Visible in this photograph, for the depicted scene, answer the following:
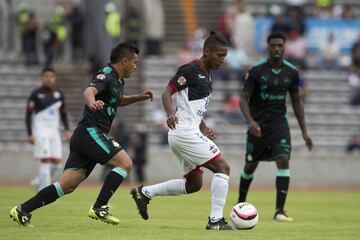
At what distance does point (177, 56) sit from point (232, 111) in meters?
3.49

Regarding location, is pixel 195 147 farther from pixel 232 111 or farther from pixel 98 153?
pixel 232 111

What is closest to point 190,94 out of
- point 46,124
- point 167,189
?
point 167,189

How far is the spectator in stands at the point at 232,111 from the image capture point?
32.3 meters

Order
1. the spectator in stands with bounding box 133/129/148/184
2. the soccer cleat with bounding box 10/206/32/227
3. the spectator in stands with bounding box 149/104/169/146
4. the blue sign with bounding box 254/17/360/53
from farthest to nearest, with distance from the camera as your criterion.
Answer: the blue sign with bounding box 254/17/360/53 → the spectator in stands with bounding box 149/104/169/146 → the spectator in stands with bounding box 133/129/148/184 → the soccer cleat with bounding box 10/206/32/227

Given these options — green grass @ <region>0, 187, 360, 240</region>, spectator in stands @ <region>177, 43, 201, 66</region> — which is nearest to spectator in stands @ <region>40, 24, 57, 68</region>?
spectator in stands @ <region>177, 43, 201, 66</region>

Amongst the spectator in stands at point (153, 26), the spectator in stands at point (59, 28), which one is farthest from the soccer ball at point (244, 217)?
the spectator in stands at point (59, 28)

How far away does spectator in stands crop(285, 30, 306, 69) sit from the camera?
33062 mm

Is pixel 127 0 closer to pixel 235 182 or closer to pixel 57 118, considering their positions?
pixel 235 182

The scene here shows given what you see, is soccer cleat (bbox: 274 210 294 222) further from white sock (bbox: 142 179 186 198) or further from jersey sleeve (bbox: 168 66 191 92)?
jersey sleeve (bbox: 168 66 191 92)

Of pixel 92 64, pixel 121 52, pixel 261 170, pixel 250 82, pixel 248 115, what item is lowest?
pixel 261 170

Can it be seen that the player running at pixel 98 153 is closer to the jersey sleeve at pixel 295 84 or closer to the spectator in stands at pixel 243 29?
the jersey sleeve at pixel 295 84

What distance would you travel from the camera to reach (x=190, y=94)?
1388cm

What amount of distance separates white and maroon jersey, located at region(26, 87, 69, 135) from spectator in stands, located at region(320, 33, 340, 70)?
47.2ft

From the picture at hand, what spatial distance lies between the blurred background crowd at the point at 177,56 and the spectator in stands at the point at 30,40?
3 centimetres
